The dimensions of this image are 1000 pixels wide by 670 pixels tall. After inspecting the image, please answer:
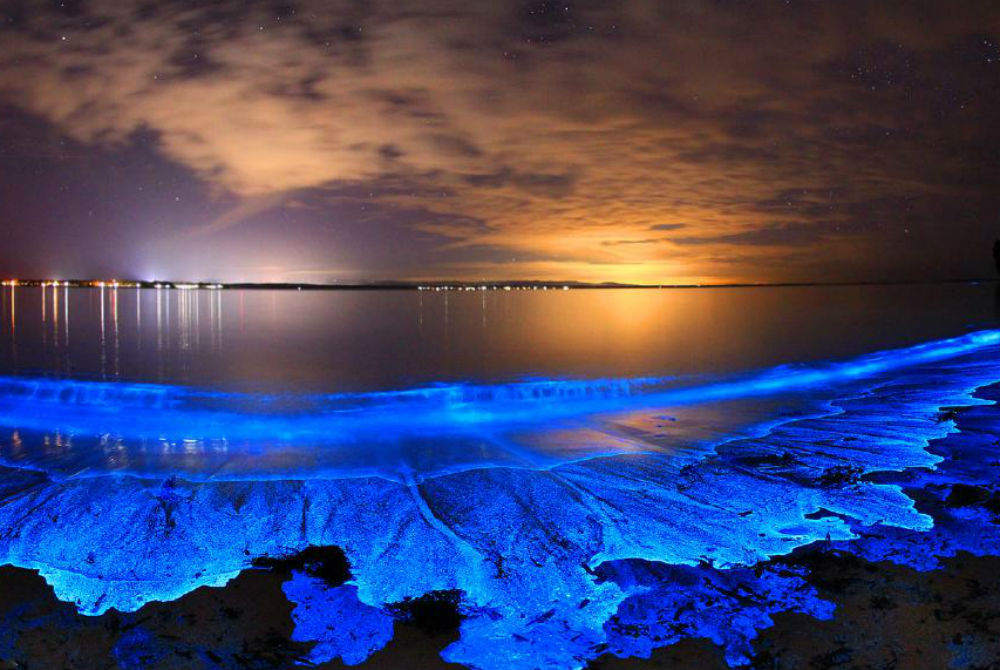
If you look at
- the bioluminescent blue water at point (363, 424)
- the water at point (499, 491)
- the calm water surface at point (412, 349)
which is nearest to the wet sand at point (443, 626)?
the water at point (499, 491)

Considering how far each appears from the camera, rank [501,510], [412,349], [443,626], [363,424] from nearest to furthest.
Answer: [443,626] → [501,510] → [363,424] → [412,349]

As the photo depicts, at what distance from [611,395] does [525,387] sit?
1.36 meters

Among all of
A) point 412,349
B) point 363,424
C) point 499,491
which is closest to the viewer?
point 499,491

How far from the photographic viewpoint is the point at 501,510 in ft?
12.9

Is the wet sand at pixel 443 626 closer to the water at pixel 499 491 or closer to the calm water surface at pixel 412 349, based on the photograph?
the water at pixel 499 491

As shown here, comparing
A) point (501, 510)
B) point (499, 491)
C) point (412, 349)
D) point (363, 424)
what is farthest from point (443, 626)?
point (412, 349)

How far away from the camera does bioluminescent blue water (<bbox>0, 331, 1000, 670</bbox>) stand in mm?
2609

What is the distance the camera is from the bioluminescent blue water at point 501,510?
103 inches

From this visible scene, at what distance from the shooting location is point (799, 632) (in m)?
2.38

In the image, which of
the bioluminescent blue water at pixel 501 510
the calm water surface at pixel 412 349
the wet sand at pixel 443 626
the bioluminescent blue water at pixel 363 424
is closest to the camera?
the wet sand at pixel 443 626

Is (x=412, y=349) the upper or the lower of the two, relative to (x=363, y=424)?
upper

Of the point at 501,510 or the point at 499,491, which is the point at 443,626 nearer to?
the point at 501,510

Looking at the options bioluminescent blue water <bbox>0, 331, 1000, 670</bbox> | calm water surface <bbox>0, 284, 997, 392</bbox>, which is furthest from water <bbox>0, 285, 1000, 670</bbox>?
calm water surface <bbox>0, 284, 997, 392</bbox>

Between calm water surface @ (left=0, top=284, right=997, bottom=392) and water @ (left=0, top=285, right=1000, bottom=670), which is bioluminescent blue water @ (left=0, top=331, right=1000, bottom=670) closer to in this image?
water @ (left=0, top=285, right=1000, bottom=670)
